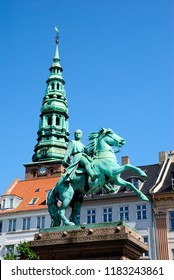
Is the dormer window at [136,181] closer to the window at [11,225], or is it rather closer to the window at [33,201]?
the window at [33,201]

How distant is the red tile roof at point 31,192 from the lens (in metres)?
50.9

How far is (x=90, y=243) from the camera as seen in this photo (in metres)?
13.6

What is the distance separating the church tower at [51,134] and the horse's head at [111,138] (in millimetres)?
63055

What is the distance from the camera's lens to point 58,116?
83.6 m

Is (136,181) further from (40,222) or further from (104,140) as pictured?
(104,140)

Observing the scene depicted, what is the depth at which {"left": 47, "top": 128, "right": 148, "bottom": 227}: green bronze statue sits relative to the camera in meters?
15.3

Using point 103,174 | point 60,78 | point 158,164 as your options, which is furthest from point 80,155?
point 60,78

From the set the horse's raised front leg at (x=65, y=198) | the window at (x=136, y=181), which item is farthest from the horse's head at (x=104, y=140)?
the window at (x=136, y=181)

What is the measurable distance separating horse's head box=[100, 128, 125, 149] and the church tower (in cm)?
6305

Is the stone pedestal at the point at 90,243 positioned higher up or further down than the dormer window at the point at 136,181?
further down

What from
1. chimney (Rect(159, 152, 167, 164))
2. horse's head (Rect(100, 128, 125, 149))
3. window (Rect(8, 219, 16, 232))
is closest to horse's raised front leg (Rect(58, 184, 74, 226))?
horse's head (Rect(100, 128, 125, 149))

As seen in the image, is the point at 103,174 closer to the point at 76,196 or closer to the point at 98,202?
the point at 76,196
